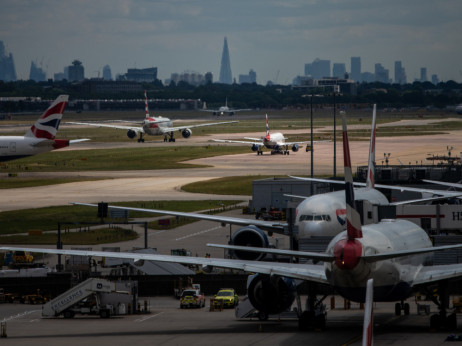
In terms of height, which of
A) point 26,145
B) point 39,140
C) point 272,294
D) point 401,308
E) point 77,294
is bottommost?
A: point 401,308

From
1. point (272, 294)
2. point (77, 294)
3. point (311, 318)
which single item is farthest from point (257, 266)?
point (77, 294)

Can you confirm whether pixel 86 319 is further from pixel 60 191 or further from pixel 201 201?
pixel 60 191

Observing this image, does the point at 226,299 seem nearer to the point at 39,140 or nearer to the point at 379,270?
the point at 379,270

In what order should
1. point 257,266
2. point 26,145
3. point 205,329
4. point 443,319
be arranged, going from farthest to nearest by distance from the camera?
1. point 26,145
2. point 205,329
3. point 443,319
4. point 257,266

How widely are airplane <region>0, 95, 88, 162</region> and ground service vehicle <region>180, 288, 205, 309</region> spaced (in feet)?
260

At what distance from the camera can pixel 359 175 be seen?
9619 cm

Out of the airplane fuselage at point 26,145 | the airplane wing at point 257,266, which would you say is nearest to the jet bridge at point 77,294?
the airplane wing at point 257,266

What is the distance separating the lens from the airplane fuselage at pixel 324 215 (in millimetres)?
56719

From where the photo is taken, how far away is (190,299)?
53.5 meters

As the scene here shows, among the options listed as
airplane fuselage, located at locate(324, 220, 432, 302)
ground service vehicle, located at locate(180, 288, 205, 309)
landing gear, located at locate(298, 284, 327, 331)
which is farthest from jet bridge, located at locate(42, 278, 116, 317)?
airplane fuselage, located at locate(324, 220, 432, 302)

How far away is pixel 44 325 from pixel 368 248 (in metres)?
18.2

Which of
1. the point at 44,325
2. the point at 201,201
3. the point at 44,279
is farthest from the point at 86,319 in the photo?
the point at 201,201

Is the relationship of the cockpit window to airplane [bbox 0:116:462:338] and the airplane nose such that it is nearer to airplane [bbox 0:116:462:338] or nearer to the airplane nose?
the airplane nose

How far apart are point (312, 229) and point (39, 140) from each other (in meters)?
80.7
